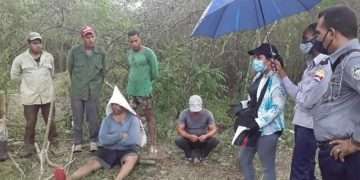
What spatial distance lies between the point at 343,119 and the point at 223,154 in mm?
3702

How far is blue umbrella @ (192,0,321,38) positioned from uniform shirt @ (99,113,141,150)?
189cm

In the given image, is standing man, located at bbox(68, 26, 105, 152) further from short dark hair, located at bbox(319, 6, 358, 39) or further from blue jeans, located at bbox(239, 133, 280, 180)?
short dark hair, located at bbox(319, 6, 358, 39)

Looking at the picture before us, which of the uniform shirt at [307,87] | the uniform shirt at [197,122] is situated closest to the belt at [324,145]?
the uniform shirt at [307,87]

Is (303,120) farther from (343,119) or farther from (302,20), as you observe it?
(302,20)

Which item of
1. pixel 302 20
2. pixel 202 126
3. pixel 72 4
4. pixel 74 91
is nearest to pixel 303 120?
pixel 202 126

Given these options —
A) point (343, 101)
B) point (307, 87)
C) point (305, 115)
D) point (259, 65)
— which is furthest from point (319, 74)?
point (259, 65)

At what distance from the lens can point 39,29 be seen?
24.6 ft

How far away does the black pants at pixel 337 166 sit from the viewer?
96.0 inches

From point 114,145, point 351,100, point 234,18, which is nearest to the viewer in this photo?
point 351,100

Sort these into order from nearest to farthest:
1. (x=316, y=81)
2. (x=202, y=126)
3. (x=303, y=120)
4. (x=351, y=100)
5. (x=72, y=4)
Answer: (x=351, y=100) < (x=316, y=81) < (x=303, y=120) < (x=202, y=126) < (x=72, y=4)

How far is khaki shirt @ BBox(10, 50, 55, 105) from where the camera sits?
5.55 meters

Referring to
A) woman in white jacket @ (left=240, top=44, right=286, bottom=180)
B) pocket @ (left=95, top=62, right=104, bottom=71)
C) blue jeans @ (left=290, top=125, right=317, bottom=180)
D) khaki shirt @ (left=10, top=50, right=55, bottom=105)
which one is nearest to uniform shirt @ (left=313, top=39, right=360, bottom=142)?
blue jeans @ (left=290, top=125, right=317, bottom=180)

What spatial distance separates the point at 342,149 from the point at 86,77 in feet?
13.0

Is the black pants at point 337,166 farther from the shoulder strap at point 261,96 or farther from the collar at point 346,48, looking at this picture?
the shoulder strap at point 261,96
